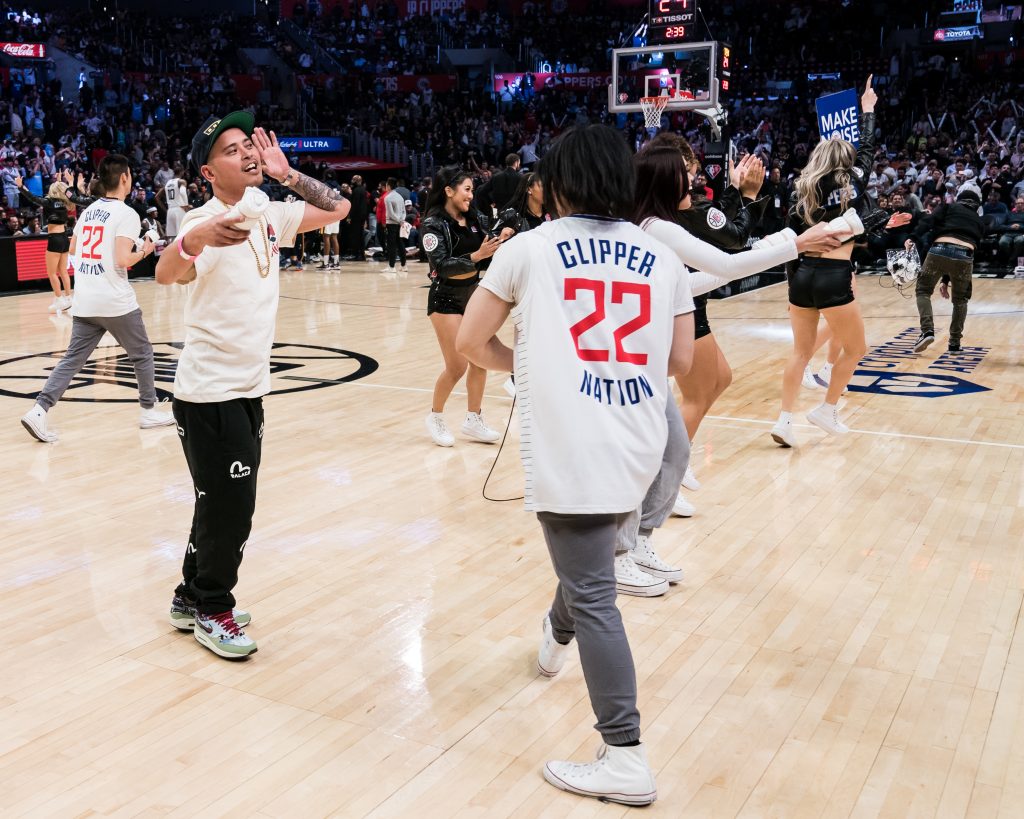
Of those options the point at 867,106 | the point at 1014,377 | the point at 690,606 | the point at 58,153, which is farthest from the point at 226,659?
the point at 58,153

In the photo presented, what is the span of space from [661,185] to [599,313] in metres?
1.34

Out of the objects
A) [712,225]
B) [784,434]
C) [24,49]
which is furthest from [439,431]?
[24,49]

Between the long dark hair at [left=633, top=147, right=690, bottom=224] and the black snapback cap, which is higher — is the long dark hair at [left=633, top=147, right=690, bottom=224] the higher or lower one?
the lower one

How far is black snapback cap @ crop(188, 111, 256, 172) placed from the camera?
310cm

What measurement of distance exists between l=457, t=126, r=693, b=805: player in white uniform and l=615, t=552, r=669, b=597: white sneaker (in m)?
1.38

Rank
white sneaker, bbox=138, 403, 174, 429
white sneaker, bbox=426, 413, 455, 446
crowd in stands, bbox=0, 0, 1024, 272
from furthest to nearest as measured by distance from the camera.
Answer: crowd in stands, bbox=0, 0, 1024, 272 → white sneaker, bbox=138, 403, 174, 429 → white sneaker, bbox=426, 413, 455, 446

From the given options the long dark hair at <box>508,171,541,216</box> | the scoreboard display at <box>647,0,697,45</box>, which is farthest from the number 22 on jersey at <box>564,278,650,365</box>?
the scoreboard display at <box>647,0,697,45</box>

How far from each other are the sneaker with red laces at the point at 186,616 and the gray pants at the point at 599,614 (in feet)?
4.97

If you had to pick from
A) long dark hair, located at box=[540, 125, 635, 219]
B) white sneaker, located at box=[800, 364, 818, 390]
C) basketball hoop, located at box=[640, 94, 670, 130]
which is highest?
basketball hoop, located at box=[640, 94, 670, 130]

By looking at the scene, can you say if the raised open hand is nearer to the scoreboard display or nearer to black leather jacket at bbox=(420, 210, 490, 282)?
black leather jacket at bbox=(420, 210, 490, 282)

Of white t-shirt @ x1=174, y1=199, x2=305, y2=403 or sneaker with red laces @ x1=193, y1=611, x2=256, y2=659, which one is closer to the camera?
white t-shirt @ x1=174, y1=199, x2=305, y2=403

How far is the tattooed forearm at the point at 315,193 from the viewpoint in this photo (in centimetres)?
324

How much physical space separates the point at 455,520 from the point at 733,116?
24.6m

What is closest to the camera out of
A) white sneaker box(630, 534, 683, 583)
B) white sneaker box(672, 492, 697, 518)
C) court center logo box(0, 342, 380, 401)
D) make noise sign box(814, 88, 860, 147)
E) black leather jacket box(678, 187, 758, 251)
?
white sneaker box(630, 534, 683, 583)
